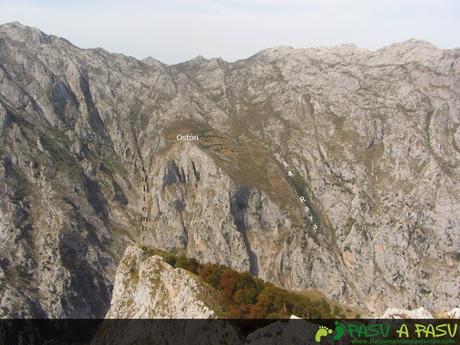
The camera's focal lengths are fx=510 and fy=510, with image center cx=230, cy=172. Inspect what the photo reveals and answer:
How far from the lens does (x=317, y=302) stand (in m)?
70.5

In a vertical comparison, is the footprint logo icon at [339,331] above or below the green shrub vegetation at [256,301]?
above

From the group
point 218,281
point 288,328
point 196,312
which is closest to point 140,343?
point 196,312

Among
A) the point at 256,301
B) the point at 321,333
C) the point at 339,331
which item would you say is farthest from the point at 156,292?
the point at 339,331

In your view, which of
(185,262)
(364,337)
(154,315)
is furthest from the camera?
(185,262)

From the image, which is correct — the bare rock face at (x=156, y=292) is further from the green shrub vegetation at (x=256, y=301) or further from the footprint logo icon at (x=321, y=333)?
the footprint logo icon at (x=321, y=333)

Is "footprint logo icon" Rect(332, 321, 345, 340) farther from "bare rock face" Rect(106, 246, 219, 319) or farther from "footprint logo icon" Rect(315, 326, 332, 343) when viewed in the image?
"bare rock face" Rect(106, 246, 219, 319)

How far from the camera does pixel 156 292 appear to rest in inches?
2776

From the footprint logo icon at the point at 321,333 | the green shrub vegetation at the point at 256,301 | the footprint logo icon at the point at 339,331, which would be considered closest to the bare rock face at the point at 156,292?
the green shrub vegetation at the point at 256,301

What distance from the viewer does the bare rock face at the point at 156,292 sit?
62.0 m

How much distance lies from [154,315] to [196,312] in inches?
393

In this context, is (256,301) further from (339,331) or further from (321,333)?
(339,331)

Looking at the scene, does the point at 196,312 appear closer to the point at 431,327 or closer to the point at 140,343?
the point at 140,343

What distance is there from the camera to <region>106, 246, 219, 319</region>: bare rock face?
62000 millimetres

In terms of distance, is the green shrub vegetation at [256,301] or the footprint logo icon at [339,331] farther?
the green shrub vegetation at [256,301]
